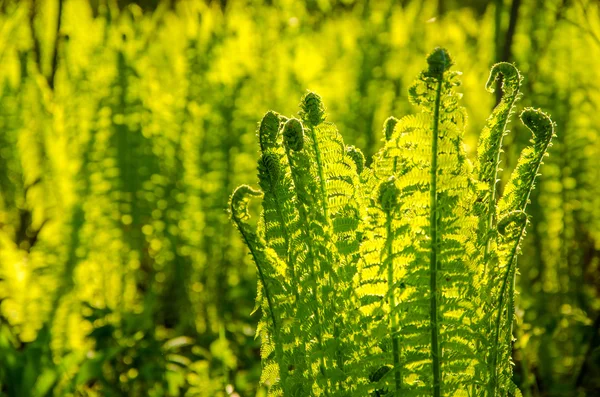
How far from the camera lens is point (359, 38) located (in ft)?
7.46

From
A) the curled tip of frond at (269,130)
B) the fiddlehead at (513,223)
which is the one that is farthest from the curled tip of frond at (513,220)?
the curled tip of frond at (269,130)

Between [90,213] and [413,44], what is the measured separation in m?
1.05

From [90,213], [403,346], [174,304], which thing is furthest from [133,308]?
[403,346]

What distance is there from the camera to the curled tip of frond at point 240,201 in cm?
68

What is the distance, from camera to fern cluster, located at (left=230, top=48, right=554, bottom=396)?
2.12 feet

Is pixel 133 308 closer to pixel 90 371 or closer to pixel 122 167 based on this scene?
pixel 122 167

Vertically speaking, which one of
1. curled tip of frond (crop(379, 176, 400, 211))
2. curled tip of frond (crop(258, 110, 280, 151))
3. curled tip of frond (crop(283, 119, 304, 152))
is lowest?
curled tip of frond (crop(379, 176, 400, 211))

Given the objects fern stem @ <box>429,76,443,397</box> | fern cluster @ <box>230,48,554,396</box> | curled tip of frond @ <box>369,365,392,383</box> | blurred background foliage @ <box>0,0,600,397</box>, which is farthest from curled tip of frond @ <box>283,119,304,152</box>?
blurred background foliage @ <box>0,0,600,397</box>

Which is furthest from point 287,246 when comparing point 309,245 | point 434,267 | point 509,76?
point 509,76

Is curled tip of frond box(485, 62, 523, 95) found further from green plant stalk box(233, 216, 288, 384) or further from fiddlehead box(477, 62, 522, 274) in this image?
green plant stalk box(233, 216, 288, 384)

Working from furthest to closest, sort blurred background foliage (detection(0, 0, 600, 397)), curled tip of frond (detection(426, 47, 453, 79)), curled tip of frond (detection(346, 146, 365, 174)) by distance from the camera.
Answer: blurred background foliage (detection(0, 0, 600, 397)) → curled tip of frond (detection(346, 146, 365, 174)) → curled tip of frond (detection(426, 47, 453, 79))

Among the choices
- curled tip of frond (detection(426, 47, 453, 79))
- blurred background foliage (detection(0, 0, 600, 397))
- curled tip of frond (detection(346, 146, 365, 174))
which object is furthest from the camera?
blurred background foliage (detection(0, 0, 600, 397))

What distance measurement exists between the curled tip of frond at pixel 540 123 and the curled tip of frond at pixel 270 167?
8.8 inches

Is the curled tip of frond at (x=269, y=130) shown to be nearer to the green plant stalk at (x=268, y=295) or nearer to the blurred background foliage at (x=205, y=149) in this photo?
the green plant stalk at (x=268, y=295)
